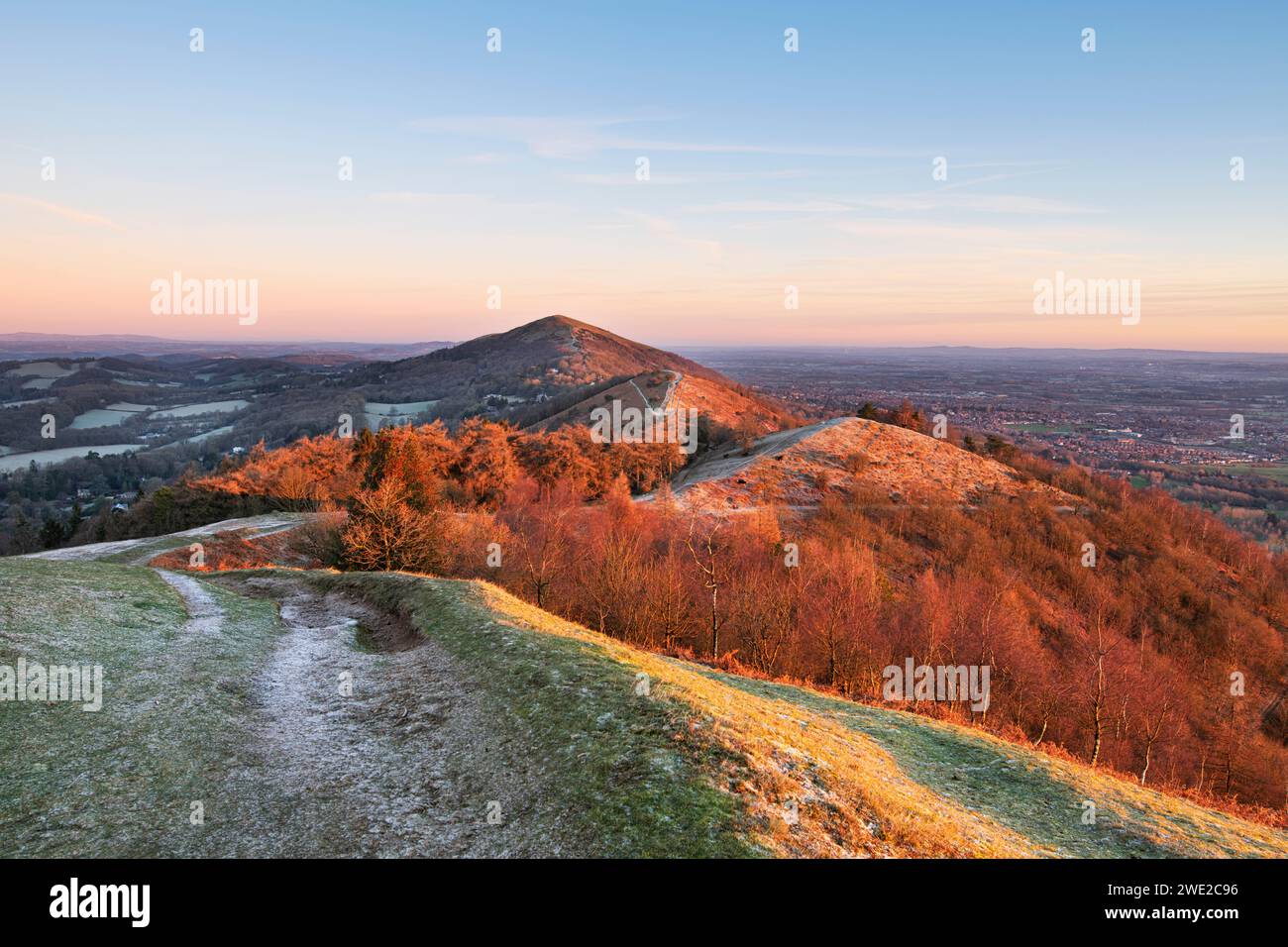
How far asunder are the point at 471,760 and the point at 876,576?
4482 cm

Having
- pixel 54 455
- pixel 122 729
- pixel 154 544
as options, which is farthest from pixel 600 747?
pixel 54 455

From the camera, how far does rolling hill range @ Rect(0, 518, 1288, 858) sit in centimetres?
986

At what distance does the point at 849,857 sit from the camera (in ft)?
30.5

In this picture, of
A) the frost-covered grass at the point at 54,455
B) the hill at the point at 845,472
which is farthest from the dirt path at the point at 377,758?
the frost-covered grass at the point at 54,455

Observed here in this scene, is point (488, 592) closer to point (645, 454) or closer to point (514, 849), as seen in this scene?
point (514, 849)

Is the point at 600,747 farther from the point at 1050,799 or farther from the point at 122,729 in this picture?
the point at 1050,799

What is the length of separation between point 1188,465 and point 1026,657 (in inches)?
3922

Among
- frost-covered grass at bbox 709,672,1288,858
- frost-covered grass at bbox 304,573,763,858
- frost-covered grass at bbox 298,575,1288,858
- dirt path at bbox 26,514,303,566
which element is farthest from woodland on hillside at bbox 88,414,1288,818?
frost-covered grass at bbox 304,573,763,858

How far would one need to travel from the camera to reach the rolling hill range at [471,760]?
32.3 ft

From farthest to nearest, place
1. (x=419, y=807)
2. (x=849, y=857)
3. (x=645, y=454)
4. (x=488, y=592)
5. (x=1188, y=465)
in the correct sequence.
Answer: (x=1188, y=465) → (x=645, y=454) → (x=488, y=592) → (x=419, y=807) → (x=849, y=857)

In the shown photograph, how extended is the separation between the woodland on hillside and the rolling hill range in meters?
12.9

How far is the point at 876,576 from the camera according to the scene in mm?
51469

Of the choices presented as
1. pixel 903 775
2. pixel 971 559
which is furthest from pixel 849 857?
pixel 971 559

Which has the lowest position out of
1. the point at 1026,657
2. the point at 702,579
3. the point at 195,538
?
the point at 1026,657
